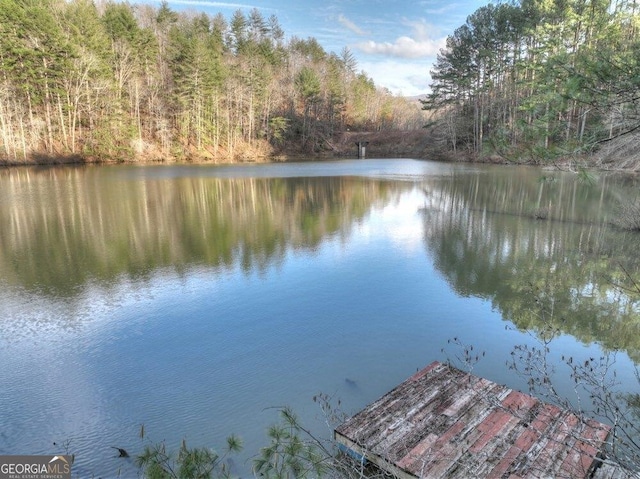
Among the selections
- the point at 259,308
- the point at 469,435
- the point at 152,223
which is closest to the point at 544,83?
the point at 469,435

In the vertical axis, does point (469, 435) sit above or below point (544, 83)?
below

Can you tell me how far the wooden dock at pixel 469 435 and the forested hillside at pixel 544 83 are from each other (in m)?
2.41

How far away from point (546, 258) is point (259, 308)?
7098 mm

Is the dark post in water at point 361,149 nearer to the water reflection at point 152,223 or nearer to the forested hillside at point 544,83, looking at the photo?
the forested hillside at point 544,83

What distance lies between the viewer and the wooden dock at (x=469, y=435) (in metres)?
3.29

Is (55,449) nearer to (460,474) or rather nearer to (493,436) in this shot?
(460,474)

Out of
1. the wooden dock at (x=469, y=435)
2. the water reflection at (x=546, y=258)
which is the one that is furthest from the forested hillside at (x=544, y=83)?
the wooden dock at (x=469, y=435)

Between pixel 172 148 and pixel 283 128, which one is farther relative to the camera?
pixel 283 128

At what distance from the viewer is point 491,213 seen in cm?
1536

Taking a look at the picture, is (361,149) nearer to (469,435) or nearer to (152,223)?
(152,223)

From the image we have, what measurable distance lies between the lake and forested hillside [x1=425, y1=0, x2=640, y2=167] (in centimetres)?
70

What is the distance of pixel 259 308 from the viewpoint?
7.36 metres

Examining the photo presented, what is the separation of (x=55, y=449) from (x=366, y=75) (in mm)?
71335

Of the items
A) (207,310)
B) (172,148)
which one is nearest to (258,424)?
(207,310)
